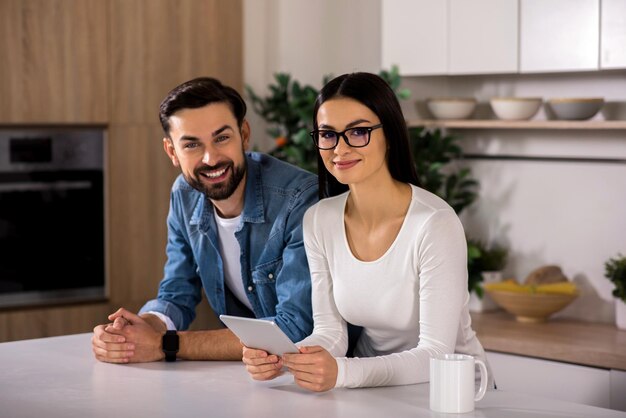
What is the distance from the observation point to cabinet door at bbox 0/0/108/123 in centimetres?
417

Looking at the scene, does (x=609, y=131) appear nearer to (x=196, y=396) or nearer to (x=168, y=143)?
(x=168, y=143)

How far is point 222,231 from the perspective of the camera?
2869 mm

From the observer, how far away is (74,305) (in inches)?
174

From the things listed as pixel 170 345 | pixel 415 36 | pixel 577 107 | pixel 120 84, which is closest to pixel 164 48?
pixel 120 84

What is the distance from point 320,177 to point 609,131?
195 centimetres

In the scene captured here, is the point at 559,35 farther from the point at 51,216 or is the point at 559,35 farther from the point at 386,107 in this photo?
the point at 51,216

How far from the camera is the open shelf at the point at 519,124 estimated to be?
3939mm

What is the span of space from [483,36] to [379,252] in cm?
207

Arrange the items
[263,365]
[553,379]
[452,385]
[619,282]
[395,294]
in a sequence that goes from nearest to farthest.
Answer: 1. [452,385]
2. [263,365]
3. [395,294]
4. [553,379]
5. [619,282]

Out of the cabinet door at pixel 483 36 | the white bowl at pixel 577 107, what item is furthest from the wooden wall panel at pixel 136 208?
the white bowl at pixel 577 107

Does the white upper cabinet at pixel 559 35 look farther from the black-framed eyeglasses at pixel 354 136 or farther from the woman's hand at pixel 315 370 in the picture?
the woman's hand at pixel 315 370

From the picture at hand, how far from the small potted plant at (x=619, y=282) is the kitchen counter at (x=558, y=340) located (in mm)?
50

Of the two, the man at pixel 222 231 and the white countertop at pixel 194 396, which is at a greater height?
the man at pixel 222 231

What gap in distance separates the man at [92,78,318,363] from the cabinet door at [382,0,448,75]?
5.71ft
